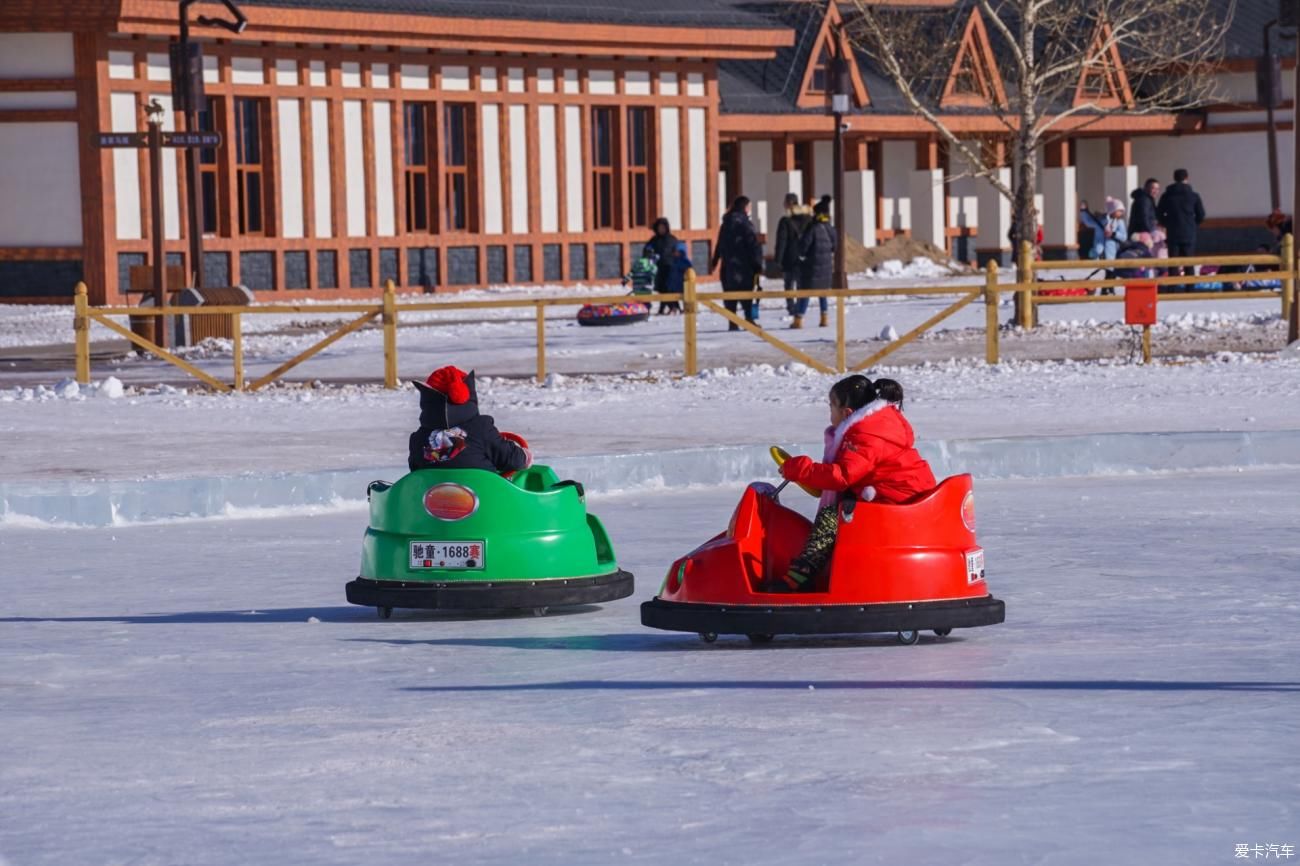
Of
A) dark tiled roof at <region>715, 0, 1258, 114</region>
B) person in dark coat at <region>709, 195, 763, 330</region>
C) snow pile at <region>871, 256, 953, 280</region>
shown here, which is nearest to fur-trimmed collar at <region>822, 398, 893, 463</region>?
person in dark coat at <region>709, 195, 763, 330</region>

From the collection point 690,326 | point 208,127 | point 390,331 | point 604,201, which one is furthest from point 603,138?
point 390,331

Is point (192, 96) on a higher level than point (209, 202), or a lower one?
higher

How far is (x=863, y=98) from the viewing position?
146ft

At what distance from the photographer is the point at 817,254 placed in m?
28.5

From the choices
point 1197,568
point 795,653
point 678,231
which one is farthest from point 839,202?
point 795,653

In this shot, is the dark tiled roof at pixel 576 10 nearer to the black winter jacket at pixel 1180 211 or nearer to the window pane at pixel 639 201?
the window pane at pixel 639 201

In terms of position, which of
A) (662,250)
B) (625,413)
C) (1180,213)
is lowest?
(625,413)

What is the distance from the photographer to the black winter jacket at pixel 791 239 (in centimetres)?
Answer: 2839

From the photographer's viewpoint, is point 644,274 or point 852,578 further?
point 644,274

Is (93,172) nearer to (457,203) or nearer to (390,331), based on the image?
(457,203)

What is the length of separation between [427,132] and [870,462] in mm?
29245

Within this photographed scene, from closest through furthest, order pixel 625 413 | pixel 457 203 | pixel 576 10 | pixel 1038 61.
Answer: pixel 625 413 < pixel 1038 61 < pixel 576 10 < pixel 457 203

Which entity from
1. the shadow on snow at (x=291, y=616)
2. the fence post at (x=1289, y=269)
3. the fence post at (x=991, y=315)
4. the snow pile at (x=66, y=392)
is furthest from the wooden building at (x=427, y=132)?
the shadow on snow at (x=291, y=616)

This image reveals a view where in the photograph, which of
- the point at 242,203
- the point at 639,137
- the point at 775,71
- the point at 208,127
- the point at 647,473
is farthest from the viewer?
the point at 775,71
